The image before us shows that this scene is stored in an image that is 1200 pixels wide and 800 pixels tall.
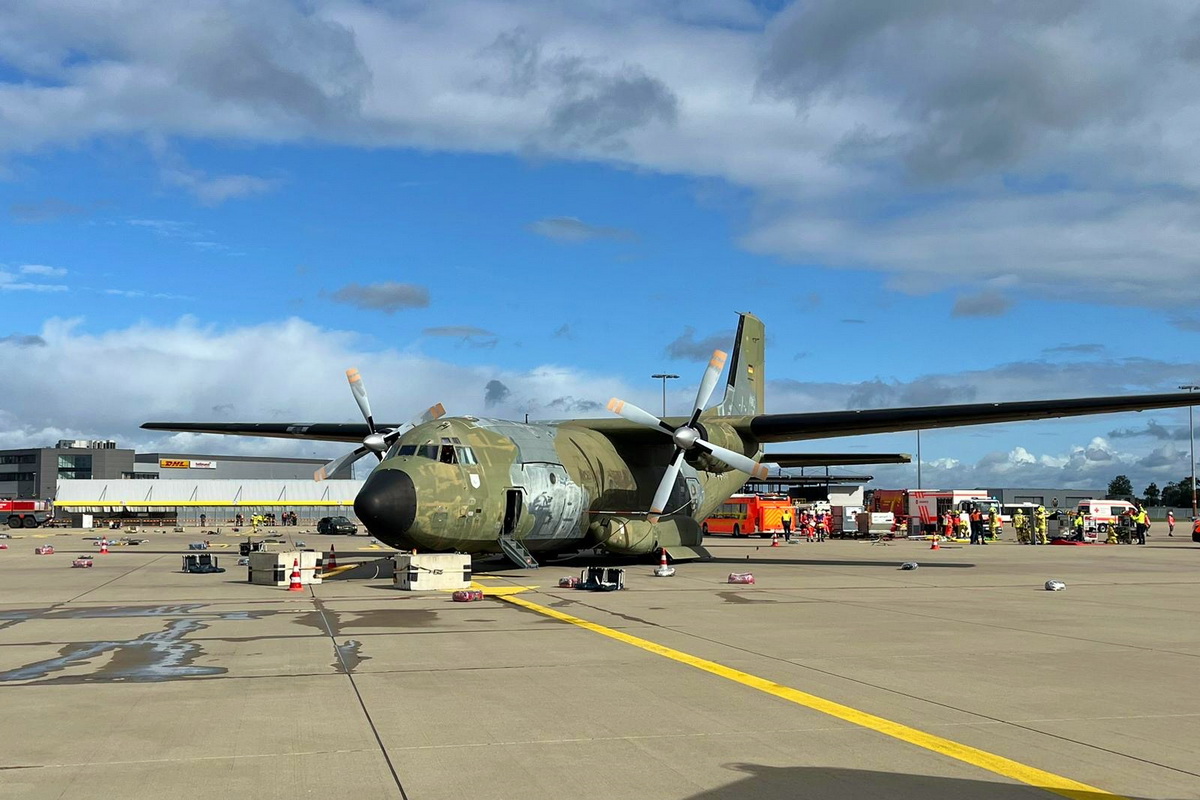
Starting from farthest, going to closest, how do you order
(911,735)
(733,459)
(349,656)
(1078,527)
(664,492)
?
(1078,527), (733,459), (664,492), (349,656), (911,735)

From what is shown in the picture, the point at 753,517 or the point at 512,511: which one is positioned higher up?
the point at 512,511

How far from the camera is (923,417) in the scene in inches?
1163

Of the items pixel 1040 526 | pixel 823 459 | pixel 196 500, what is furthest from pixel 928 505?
pixel 196 500

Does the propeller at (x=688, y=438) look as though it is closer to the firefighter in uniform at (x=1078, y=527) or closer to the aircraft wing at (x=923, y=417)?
the aircraft wing at (x=923, y=417)

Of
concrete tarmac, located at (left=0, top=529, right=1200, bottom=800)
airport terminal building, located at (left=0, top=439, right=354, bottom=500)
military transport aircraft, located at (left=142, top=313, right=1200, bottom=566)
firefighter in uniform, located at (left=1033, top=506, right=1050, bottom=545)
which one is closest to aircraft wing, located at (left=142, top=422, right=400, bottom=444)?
military transport aircraft, located at (left=142, top=313, right=1200, bottom=566)

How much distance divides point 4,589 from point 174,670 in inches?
537

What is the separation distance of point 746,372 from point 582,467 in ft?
37.1

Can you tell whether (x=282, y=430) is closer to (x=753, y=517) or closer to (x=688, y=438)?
(x=688, y=438)

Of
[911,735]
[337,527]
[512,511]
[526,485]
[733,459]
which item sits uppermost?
[733,459]

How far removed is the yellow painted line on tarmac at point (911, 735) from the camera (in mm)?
6379

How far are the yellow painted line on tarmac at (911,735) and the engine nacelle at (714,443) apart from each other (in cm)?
1697

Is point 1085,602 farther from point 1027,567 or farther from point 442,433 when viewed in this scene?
point 442,433

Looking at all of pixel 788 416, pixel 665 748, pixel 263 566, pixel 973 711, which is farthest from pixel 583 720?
pixel 788 416

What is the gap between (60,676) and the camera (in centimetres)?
1063
